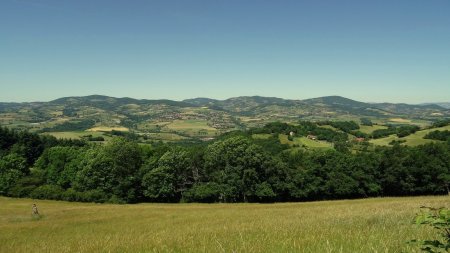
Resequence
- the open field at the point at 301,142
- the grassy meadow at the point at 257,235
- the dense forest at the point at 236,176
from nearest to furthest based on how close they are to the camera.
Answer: the grassy meadow at the point at 257,235
the dense forest at the point at 236,176
the open field at the point at 301,142

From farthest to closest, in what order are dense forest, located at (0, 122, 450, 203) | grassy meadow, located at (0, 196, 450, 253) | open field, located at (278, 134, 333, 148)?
1. open field, located at (278, 134, 333, 148)
2. dense forest, located at (0, 122, 450, 203)
3. grassy meadow, located at (0, 196, 450, 253)

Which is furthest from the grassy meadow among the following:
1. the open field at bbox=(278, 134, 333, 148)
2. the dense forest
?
the open field at bbox=(278, 134, 333, 148)

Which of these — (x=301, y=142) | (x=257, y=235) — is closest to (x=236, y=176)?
(x=257, y=235)

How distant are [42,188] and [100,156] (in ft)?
41.1

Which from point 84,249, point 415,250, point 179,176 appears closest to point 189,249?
point 84,249

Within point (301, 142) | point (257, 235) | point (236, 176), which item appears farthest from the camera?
point (301, 142)

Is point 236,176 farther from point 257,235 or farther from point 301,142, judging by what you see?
point 301,142

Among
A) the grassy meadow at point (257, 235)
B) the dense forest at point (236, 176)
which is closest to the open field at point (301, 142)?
the dense forest at point (236, 176)

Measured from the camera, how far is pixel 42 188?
73625 mm

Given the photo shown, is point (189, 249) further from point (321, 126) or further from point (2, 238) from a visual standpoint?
point (321, 126)

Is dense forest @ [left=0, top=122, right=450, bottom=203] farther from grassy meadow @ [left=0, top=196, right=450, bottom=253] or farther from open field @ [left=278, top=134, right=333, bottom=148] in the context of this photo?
open field @ [left=278, top=134, right=333, bottom=148]

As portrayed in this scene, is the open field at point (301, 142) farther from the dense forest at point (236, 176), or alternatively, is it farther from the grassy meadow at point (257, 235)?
the grassy meadow at point (257, 235)

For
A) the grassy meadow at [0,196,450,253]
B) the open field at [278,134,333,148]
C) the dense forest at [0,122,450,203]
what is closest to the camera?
the grassy meadow at [0,196,450,253]

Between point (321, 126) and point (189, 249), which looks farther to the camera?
point (321, 126)
